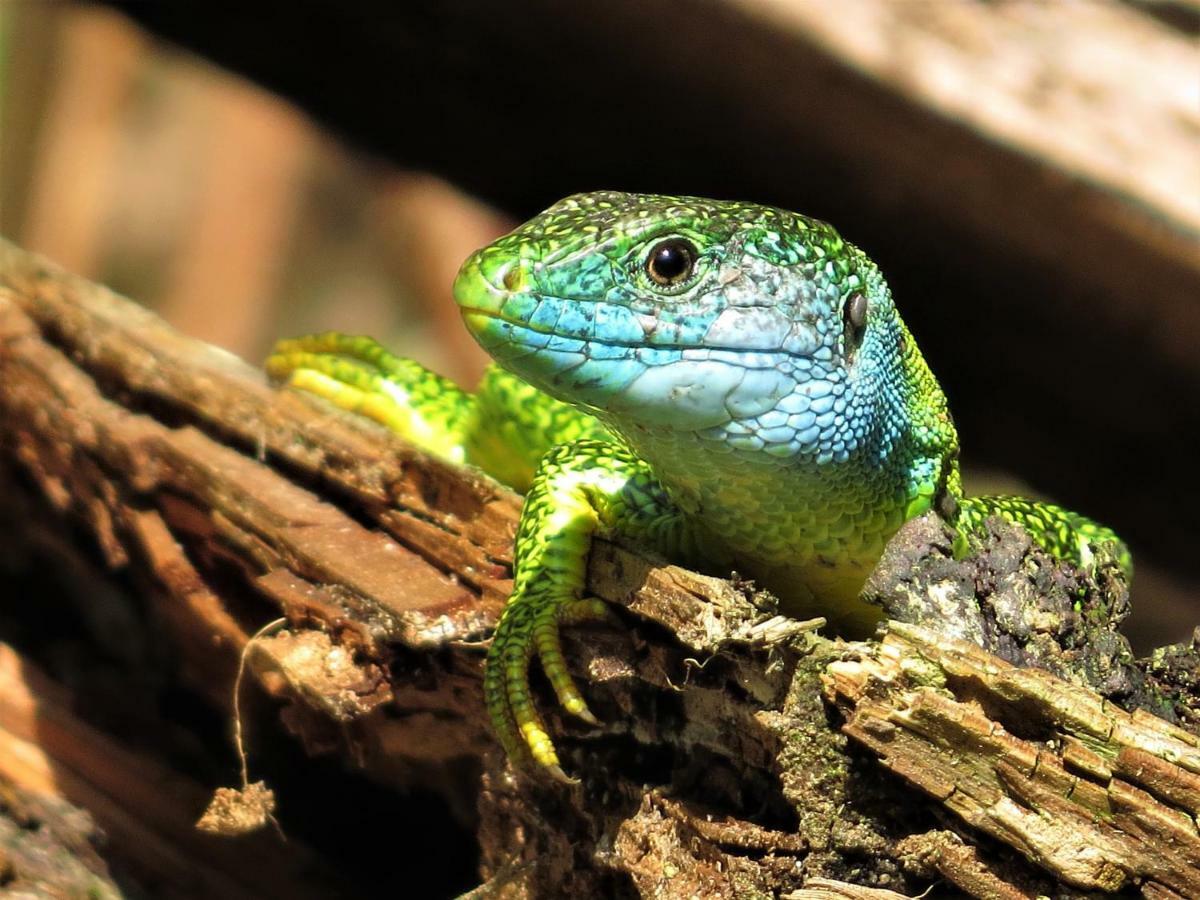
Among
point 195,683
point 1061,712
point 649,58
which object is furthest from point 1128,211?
point 195,683

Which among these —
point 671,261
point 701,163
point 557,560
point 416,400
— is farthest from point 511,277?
point 701,163

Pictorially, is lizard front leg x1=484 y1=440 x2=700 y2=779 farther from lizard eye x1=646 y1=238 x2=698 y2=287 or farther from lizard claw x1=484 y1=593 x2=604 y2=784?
lizard eye x1=646 y1=238 x2=698 y2=287

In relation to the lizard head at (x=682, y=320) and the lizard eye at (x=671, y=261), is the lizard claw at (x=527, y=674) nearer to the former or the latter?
the lizard head at (x=682, y=320)

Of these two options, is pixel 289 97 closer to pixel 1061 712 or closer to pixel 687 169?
pixel 687 169

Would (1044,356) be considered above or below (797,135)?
below

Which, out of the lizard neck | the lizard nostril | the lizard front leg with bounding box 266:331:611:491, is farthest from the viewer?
the lizard front leg with bounding box 266:331:611:491

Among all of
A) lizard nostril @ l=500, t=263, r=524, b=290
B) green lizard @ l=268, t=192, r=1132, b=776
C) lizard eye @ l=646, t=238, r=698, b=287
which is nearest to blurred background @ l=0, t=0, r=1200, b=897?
green lizard @ l=268, t=192, r=1132, b=776

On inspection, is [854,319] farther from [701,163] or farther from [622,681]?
[701,163]
